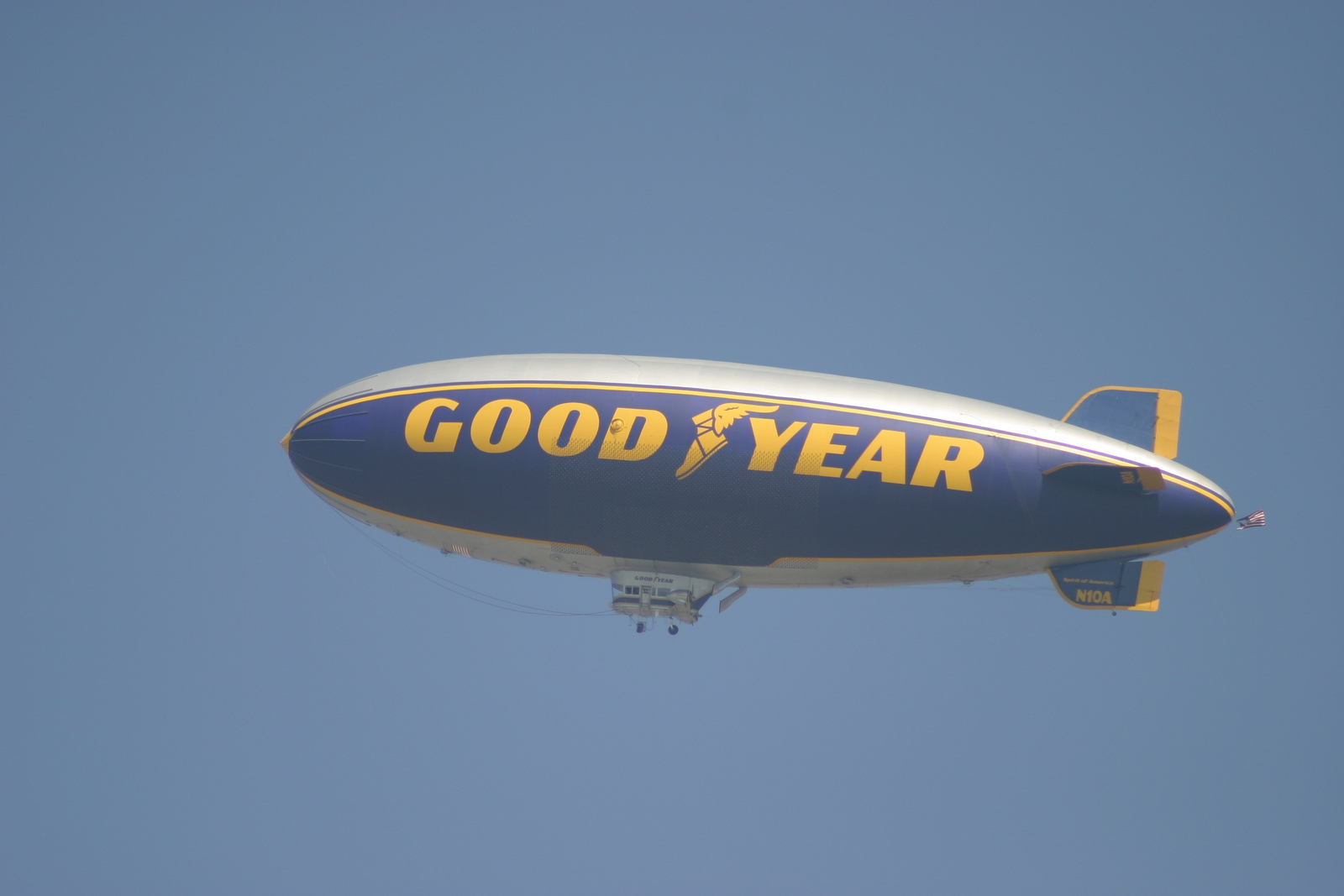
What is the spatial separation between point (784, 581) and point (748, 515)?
5.39 feet

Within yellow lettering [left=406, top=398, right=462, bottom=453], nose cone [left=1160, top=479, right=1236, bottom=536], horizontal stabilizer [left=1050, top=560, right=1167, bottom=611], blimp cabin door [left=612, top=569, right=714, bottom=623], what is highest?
nose cone [left=1160, top=479, right=1236, bottom=536]

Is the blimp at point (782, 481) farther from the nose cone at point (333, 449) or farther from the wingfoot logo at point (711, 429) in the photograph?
the nose cone at point (333, 449)

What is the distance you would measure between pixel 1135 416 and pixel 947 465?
3513 mm

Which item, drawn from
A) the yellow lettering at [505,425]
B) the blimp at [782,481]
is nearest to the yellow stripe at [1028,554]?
the blimp at [782,481]

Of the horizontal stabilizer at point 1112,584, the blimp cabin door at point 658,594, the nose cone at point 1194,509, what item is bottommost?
the blimp cabin door at point 658,594

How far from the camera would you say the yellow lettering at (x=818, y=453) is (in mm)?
18625

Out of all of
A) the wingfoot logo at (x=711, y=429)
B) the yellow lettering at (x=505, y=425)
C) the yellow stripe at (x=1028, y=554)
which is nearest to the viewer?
the wingfoot logo at (x=711, y=429)

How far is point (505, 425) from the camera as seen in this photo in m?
19.6

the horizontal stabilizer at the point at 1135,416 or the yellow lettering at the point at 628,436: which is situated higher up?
the horizontal stabilizer at the point at 1135,416

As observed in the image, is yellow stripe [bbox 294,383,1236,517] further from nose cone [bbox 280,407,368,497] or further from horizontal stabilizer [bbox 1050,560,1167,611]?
nose cone [bbox 280,407,368,497]

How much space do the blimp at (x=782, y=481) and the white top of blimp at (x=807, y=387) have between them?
0.04 meters

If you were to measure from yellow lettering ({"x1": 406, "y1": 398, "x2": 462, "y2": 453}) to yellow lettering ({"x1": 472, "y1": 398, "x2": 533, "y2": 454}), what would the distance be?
33cm

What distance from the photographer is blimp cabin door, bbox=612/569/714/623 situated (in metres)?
19.8

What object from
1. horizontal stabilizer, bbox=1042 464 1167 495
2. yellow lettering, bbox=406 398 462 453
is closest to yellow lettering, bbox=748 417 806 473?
horizontal stabilizer, bbox=1042 464 1167 495
